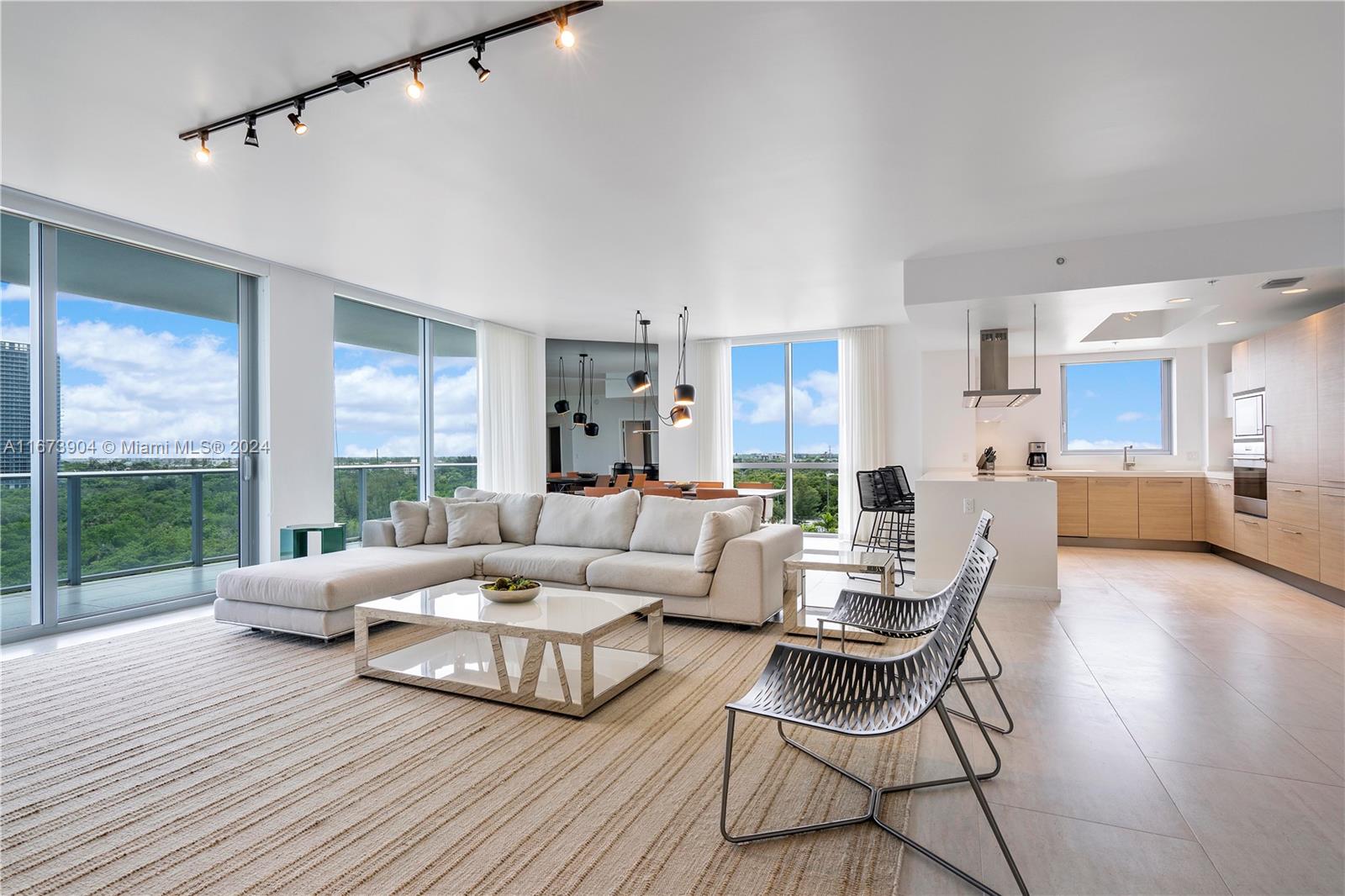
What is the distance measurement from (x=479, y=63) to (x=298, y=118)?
106cm

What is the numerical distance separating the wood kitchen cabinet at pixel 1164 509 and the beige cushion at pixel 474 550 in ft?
22.7

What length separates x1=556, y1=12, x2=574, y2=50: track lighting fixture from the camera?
7.79 feet

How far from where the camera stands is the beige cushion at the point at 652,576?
14.2ft

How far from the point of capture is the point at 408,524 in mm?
5371

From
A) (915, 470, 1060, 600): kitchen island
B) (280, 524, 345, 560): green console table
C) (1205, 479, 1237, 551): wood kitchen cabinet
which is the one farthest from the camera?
(1205, 479, 1237, 551): wood kitchen cabinet

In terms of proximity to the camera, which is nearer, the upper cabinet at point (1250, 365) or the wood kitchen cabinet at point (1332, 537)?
the wood kitchen cabinet at point (1332, 537)

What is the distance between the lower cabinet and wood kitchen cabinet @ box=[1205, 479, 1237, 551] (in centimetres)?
10

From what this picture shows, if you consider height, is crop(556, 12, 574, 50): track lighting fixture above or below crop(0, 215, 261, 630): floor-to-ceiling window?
above

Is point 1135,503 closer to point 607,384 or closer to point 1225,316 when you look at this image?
point 1225,316

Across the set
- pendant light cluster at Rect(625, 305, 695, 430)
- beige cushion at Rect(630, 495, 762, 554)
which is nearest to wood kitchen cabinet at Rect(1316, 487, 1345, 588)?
beige cushion at Rect(630, 495, 762, 554)

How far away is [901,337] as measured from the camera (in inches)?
340

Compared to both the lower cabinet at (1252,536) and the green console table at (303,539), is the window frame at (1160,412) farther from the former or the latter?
the green console table at (303,539)

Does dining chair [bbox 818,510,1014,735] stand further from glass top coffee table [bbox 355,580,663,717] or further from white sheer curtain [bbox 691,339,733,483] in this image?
white sheer curtain [bbox 691,339,733,483]

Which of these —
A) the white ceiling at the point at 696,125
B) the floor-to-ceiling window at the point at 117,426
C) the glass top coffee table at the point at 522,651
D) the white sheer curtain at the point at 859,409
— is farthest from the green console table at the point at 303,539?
the white sheer curtain at the point at 859,409
